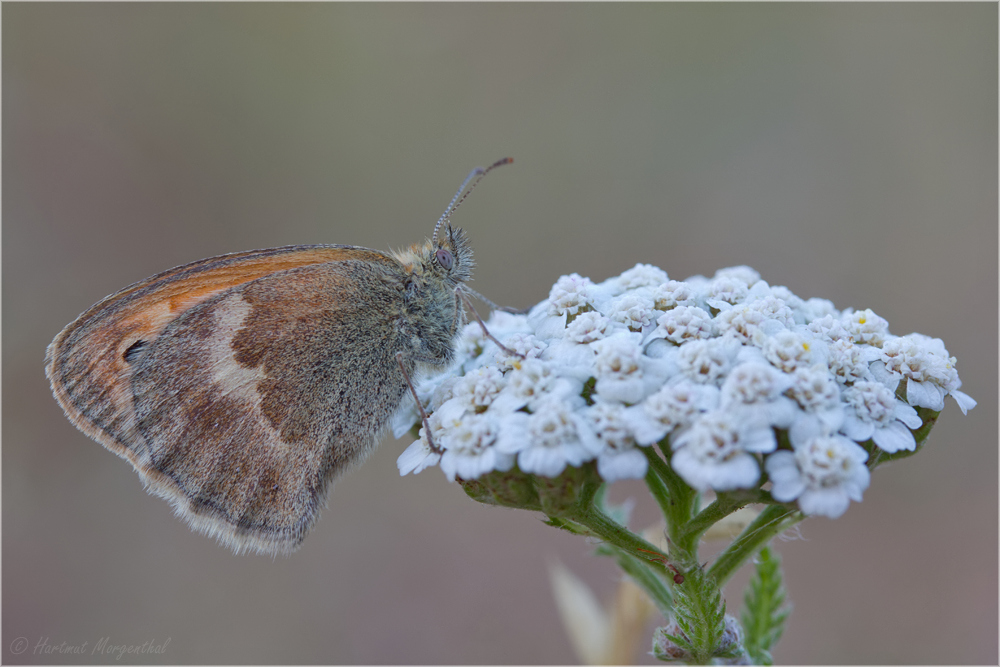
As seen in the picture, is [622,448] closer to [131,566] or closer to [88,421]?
[88,421]

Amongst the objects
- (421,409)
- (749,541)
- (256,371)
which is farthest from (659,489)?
(256,371)

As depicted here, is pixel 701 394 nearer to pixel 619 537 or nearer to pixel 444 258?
pixel 619 537

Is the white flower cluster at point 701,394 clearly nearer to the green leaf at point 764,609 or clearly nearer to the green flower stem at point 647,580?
the green flower stem at point 647,580

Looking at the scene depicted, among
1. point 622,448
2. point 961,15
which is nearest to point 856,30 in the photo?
point 961,15

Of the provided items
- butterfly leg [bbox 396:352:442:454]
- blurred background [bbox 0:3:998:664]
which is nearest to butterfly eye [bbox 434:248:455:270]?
butterfly leg [bbox 396:352:442:454]

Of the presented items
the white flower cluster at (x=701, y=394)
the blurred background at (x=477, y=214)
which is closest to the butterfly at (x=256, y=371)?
the white flower cluster at (x=701, y=394)

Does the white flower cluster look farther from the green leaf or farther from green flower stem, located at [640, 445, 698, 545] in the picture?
the green leaf
